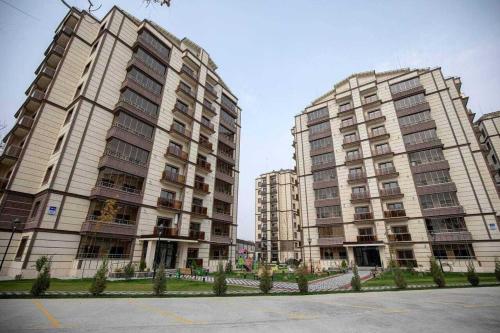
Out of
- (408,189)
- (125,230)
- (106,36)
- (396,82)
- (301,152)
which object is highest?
(396,82)

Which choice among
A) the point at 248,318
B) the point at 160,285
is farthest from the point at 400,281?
the point at 160,285

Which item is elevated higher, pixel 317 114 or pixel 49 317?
pixel 317 114

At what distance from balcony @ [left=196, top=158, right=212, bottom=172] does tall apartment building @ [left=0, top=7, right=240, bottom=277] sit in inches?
5.4

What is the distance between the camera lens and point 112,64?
2417 centimetres

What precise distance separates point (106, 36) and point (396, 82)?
37.5 metres

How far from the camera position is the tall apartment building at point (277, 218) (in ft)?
226

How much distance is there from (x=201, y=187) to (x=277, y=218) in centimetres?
4583

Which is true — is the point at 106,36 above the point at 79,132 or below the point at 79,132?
above

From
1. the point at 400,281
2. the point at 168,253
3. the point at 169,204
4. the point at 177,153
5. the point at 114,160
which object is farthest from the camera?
the point at 177,153

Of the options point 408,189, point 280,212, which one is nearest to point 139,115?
point 408,189

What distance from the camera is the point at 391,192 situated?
3109cm

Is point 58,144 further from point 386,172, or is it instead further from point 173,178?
point 386,172

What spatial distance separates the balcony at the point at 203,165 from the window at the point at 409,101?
2763cm

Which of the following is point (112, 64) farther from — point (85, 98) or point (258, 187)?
point (258, 187)
